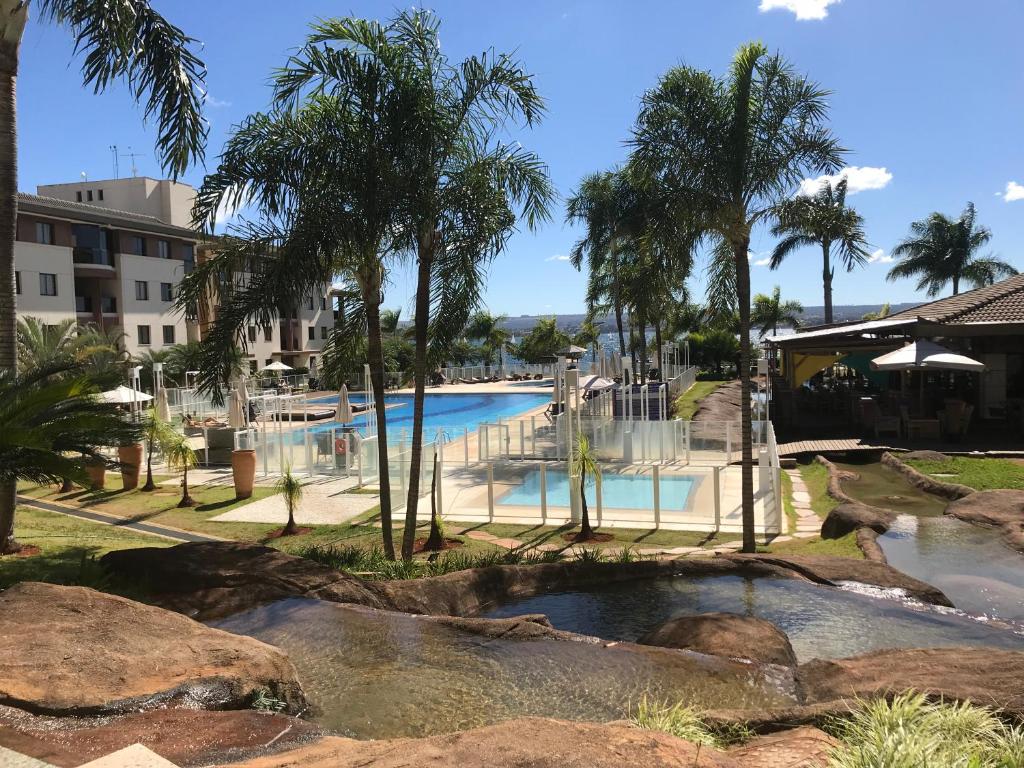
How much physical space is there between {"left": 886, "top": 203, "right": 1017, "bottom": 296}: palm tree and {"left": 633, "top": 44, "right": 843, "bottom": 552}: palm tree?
40020 millimetres

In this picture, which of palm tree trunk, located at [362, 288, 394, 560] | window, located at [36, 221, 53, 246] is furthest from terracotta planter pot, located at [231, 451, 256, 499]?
window, located at [36, 221, 53, 246]

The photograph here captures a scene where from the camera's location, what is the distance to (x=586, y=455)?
445 inches

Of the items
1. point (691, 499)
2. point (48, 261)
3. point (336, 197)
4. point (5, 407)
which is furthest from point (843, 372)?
point (48, 261)

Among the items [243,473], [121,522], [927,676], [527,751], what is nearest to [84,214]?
[243,473]

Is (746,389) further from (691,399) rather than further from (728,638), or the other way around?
(691,399)

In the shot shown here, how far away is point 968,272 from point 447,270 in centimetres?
4359

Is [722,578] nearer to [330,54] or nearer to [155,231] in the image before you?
[330,54]

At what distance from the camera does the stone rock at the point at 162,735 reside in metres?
3.61

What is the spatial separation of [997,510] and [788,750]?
826cm

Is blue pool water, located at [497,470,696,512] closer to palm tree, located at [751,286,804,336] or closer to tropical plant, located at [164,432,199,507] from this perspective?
tropical plant, located at [164,432,199,507]

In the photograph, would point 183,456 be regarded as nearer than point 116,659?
No

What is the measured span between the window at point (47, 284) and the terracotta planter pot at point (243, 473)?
25878mm

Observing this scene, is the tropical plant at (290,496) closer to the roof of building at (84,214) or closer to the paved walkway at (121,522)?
the paved walkway at (121,522)

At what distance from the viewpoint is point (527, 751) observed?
3.36m
